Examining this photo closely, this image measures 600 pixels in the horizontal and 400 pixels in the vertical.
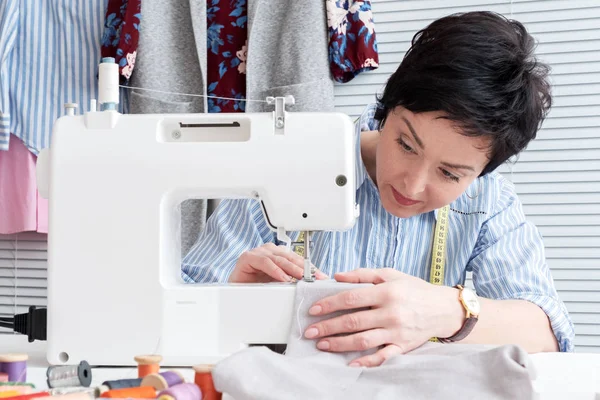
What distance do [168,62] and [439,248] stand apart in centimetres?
135

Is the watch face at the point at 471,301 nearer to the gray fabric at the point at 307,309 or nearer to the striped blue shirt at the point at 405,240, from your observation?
the gray fabric at the point at 307,309

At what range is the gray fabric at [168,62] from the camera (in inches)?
105

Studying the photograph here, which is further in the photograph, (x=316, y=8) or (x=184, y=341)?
(x=316, y=8)

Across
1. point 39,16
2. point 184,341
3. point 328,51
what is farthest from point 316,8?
point 184,341

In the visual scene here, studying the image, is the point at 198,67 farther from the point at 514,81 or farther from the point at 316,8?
the point at 514,81

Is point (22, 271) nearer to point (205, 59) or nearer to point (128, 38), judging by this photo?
point (128, 38)

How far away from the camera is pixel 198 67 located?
2.68 metres

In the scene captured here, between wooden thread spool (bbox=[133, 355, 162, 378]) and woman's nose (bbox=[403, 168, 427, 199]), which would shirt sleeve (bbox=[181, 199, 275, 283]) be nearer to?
woman's nose (bbox=[403, 168, 427, 199])

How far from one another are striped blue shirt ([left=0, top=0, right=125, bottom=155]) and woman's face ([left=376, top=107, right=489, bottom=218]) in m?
1.47

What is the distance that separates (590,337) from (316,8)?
59.0 inches

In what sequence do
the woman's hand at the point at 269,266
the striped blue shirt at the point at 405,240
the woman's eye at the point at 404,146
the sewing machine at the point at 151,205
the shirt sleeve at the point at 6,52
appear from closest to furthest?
the sewing machine at the point at 151,205
the woman's hand at the point at 269,266
the woman's eye at the point at 404,146
the striped blue shirt at the point at 405,240
the shirt sleeve at the point at 6,52

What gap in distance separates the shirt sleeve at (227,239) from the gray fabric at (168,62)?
75 cm

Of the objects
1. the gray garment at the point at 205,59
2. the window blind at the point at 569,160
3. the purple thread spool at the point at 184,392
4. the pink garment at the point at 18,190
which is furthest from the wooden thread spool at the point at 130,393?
the pink garment at the point at 18,190

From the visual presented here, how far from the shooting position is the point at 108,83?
4.51ft
